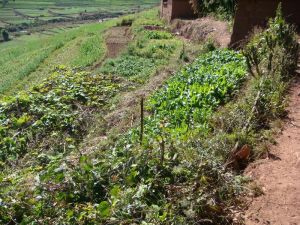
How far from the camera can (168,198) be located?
175 inches

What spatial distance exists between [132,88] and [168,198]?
8555 mm

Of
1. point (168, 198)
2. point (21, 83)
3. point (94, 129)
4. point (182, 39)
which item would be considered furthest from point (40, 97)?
point (182, 39)

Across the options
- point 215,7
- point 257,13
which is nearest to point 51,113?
point 257,13

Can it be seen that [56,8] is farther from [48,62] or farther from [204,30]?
[204,30]

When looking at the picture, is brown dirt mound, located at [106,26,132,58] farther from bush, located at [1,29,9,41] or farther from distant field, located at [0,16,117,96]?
bush, located at [1,29,9,41]

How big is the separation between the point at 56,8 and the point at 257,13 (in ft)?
209

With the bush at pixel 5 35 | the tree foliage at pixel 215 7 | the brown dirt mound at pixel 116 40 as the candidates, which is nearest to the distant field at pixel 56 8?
the bush at pixel 5 35

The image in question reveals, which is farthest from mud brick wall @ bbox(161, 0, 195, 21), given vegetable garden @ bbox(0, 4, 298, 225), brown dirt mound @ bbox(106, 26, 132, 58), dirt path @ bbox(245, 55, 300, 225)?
dirt path @ bbox(245, 55, 300, 225)

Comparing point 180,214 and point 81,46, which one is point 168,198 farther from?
point 81,46

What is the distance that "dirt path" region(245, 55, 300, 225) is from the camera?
14.8ft

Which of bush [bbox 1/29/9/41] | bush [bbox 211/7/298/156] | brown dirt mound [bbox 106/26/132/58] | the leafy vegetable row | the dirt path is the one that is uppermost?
bush [bbox 211/7/298/156]

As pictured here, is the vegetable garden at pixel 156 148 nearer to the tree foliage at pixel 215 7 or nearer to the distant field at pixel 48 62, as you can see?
the distant field at pixel 48 62

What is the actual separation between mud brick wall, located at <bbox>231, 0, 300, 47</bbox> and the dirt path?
6.36 metres

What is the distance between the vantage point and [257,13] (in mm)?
12195
